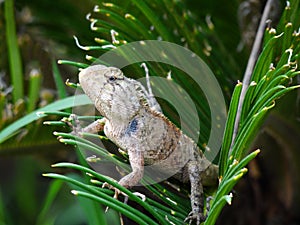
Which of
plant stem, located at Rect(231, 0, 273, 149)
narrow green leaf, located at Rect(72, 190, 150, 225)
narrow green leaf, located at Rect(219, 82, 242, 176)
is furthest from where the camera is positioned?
plant stem, located at Rect(231, 0, 273, 149)

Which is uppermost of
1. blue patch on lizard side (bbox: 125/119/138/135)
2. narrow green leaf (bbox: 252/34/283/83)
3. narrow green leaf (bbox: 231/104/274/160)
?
narrow green leaf (bbox: 252/34/283/83)

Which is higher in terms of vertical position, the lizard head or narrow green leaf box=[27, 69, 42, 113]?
the lizard head

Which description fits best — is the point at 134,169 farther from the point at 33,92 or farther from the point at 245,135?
the point at 33,92

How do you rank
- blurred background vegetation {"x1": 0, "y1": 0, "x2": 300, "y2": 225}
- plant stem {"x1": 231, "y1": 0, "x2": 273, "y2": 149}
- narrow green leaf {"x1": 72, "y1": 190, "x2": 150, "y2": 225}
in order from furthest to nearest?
1. blurred background vegetation {"x1": 0, "y1": 0, "x2": 300, "y2": 225}
2. plant stem {"x1": 231, "y1": 0, "x2": 273, "y2": 149}
3. narrow green leaf {"x1": 72, "y1": 190, "x2": 150, "y2": 225}

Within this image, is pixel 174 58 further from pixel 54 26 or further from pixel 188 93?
pixel 54 26

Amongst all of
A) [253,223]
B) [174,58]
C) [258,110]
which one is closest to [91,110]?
[174,58]

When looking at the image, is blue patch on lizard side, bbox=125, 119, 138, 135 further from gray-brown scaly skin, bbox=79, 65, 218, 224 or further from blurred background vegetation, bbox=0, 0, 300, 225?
blurred background vegetation, bbox=0, 0, 300, 225

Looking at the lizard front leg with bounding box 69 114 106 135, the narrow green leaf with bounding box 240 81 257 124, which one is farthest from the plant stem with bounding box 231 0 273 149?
the lizard front leg with bounding box 69 114 106 135
